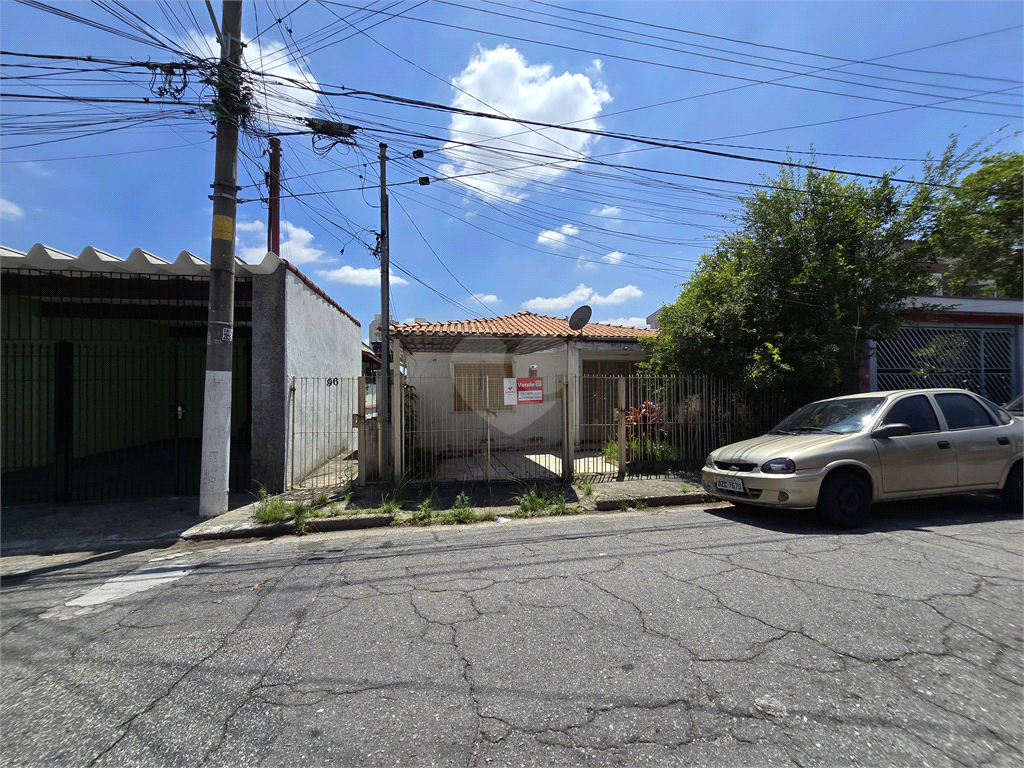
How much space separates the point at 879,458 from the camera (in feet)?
17.2

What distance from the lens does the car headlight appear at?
16.9 feet

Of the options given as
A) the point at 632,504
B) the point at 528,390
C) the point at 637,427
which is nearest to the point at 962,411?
the point at 632,504

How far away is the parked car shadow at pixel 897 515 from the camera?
513cm

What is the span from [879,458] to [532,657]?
483cm

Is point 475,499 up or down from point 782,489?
down

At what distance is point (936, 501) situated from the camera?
248 inches

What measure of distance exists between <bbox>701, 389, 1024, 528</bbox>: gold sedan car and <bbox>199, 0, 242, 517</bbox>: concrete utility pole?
6620mm

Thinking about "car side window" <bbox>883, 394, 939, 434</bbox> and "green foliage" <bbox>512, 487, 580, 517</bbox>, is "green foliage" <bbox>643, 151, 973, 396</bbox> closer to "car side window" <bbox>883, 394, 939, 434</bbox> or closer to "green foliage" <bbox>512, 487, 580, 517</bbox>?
"car side window" <bbox>883, 394, 939, 434</bbox>

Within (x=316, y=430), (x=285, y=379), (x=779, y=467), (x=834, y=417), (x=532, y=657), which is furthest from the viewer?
(x=316, y=430)

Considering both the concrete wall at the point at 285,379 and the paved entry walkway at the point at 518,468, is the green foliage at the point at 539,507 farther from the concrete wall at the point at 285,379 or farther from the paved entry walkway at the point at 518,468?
the concrete wall at the point at 285,379

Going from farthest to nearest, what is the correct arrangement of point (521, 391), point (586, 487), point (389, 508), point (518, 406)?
1. point (518, 406)
2. point (521, 391)
3. point (586, 487)
4. point (389, 508)

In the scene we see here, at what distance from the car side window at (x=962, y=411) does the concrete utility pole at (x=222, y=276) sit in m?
9.29

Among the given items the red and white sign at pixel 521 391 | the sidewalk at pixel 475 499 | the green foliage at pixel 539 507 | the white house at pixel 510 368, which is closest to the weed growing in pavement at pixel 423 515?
the sidewalk at pixel 475 499

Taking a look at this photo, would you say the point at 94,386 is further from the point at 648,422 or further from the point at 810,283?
the point at 810,283
